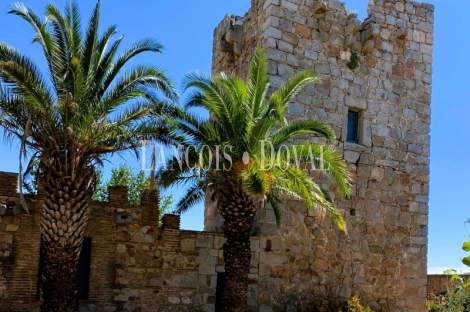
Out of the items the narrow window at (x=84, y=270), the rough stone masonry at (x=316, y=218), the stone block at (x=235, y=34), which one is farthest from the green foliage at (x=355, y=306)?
the stone block at (x=235, y=34)

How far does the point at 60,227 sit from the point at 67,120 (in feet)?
5.63

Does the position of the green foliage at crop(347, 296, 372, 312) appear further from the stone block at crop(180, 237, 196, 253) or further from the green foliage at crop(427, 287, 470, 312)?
the stone block at crop(180, 237, 196, 253)

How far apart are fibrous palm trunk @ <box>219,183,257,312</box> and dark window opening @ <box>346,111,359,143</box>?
4.26 metres

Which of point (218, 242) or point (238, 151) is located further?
point (218, 242)

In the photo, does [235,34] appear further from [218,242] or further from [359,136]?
[218,242]

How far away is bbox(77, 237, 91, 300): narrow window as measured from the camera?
1116cm

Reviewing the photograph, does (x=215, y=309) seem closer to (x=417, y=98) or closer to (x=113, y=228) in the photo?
(x=113, y=228)

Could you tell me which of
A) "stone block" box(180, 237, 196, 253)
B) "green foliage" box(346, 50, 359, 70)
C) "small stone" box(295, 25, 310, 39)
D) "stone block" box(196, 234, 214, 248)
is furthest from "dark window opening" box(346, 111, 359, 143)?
"stone block" box(180, 237, 196, 253)

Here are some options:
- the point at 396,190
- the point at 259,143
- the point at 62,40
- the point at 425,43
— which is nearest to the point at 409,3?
the point at 425,43

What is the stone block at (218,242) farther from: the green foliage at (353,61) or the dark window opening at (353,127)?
the green foliage at (353,61)

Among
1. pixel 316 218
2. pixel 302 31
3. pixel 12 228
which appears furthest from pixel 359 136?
pixel 12 228

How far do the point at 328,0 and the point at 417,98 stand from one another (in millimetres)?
3251

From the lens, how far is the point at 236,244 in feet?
36.1

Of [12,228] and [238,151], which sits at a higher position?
[238,151]
